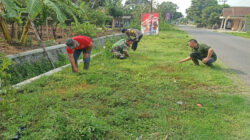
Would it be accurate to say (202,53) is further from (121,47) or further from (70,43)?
(70,43)

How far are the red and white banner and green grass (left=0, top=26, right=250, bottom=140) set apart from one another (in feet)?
37.7

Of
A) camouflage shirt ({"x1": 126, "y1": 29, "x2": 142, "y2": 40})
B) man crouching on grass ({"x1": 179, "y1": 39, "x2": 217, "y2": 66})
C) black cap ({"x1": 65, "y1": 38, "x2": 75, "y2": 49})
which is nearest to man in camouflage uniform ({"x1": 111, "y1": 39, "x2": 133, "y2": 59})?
camouflage shirt ({"x1": 126, "y1": 29, "x2": 142, "y2": 40})

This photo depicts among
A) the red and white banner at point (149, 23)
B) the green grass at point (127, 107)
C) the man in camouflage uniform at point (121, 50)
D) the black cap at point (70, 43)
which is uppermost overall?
the red and white banner at point (149, 23)

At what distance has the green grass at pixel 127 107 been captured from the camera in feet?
8.27

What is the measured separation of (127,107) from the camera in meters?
3.25

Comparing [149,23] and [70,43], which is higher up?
[149,23]

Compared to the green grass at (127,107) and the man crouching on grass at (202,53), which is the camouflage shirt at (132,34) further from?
the green grass at (127,107)

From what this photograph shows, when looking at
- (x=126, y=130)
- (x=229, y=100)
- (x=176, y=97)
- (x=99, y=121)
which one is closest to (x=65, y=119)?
(x=99, y=121)

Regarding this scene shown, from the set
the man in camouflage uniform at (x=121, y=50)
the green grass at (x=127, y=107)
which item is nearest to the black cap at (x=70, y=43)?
the green grass at (x=127, y=107)

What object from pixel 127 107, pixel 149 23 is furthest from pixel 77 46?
pixel 149 23

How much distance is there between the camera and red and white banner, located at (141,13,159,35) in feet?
51.9

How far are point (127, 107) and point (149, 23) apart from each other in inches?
542

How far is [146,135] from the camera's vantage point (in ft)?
8.29

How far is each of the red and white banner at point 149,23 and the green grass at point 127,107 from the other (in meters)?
11.5
